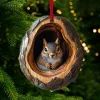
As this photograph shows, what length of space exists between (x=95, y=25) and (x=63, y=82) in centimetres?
249

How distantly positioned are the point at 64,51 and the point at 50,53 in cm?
6

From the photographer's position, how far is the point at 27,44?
1567 millimetres

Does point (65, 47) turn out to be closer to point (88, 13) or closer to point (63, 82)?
point (63, 82)

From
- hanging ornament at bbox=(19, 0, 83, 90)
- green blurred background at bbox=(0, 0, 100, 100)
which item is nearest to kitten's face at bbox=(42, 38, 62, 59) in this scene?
hanging ornament at bbox=(19, 0, 83, 90)

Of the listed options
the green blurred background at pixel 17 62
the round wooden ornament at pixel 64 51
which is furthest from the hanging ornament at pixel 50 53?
the green blurred background at pixel 17 62

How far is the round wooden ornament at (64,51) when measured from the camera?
5.16 feet

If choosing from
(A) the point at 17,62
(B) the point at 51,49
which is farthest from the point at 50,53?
(A) the point at 17,62

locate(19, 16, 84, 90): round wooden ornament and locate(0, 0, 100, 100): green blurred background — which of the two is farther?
locate(0, 0, 100, 100): green blurred background

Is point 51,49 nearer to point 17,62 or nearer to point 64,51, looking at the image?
point 64,51

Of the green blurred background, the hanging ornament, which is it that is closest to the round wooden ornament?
the hanging ornament

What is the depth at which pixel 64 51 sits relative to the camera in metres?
1.62

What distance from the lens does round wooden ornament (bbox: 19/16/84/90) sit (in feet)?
5.16

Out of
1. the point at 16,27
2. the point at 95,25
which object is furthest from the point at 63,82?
the point at 95,25

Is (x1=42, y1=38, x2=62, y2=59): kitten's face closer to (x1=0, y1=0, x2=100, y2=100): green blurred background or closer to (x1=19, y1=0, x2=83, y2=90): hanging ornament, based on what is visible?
(x1=19, y1=0, x2=83, y2=90): hanging ornament
